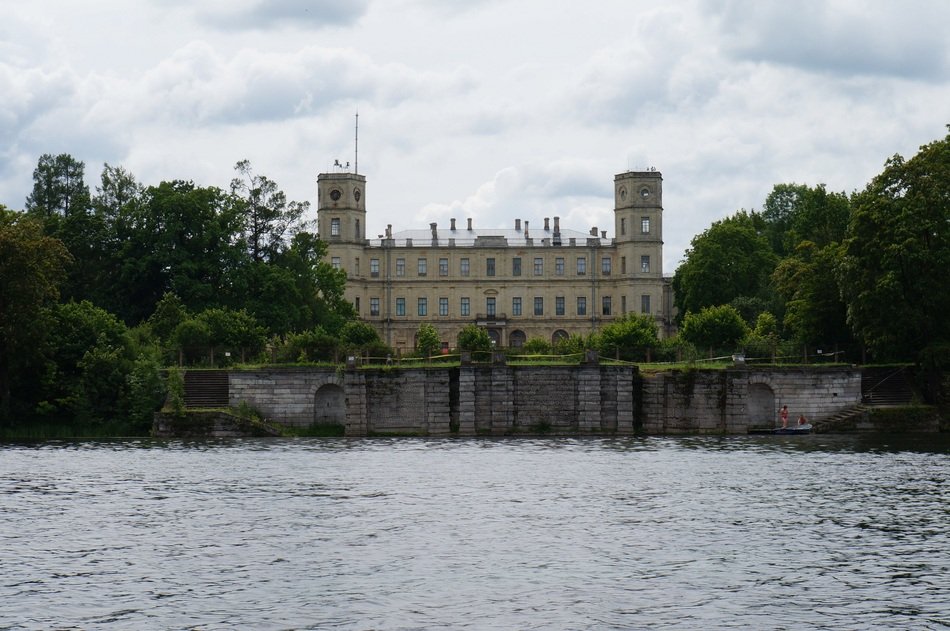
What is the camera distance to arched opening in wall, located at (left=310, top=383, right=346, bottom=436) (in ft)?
187

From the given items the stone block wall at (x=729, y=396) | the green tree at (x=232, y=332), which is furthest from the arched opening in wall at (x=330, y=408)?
the stone block wall at (x=729, y=396)

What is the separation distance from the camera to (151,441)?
51.8m

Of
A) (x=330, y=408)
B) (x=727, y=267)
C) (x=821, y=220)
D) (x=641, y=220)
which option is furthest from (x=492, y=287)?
(x=330, y=408)

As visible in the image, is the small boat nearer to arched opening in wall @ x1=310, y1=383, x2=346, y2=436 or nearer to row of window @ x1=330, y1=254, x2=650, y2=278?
arched opening in wall @ x1=310, y1=383, x2=346, y2=436

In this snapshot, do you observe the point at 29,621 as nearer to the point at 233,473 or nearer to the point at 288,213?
the point at 233,473

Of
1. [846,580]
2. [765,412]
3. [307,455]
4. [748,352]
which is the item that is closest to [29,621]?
[846,580]

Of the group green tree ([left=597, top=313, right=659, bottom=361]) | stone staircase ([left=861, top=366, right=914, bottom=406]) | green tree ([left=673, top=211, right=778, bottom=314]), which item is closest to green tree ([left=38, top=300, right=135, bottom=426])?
green tree ([left=597, top=313, right=659, bottom=361])

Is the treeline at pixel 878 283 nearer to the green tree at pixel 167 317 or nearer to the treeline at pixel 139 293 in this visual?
the treeline at pixel 139 293

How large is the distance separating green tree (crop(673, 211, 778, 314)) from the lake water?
49394 millimetres

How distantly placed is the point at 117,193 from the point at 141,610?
64.7 meters

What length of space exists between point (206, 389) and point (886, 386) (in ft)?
94.6

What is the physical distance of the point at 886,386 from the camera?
57.2 metres

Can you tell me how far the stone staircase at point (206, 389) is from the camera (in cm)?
5581

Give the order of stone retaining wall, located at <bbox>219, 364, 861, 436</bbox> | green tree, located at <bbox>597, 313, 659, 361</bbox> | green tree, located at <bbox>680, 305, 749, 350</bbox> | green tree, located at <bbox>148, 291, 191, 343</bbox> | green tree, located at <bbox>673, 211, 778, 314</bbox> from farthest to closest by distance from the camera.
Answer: green tree, located at <bbox>673, 211, 778, 314</bbox>, green tree, located at <bbox>680, 305, 749, 350</bbox>, green tree, located at <bbox>597, 313, 659, 361</bbox>, green tree, located at <bbox>148, 291, 191, 343</bbox>, stone retaining wall, located at <bbox>219, 364, 861, 436</bbox>
